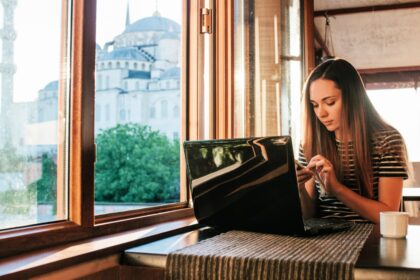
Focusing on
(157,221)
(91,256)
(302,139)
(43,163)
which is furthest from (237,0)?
(91,256)

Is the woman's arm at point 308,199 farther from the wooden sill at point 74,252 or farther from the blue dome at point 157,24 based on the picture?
the blue dome at point 157,24

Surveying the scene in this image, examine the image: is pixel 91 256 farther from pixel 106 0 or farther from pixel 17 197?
pixel 106 0

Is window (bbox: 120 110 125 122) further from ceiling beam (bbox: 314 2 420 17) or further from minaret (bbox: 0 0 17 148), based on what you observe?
ceiling beam (bbox: 314 2 420 17)

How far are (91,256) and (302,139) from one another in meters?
1.12

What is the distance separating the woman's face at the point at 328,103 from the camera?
1.80 m

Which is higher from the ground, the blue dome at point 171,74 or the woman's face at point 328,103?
the blue dome at point 171,74

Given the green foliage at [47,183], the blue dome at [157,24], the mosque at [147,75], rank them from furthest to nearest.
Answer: the blue dome at [157,24], the mosque at [147,75], the green foliage at [47,183]

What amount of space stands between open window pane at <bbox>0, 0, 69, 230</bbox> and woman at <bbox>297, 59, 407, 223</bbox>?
82 centimetres

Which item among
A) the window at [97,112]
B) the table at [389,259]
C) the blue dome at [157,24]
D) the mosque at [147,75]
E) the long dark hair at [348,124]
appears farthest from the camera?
the blue dome at [157,24]

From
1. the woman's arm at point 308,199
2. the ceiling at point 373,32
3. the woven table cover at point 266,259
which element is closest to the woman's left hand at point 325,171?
the woman's arm at point 308,199

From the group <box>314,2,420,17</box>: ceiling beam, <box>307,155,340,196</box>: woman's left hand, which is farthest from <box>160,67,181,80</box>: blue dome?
<box>314,2,420,17</box>: ceiling beam

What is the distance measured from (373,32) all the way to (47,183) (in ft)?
15.3

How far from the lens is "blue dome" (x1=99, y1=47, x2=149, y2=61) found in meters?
1.73

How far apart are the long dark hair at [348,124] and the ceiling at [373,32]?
9.66ft
